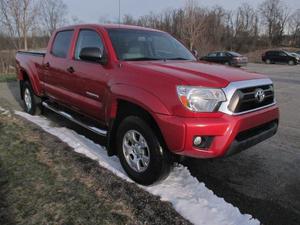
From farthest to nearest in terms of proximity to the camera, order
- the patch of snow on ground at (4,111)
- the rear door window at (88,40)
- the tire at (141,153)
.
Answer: the patch of snow on ground at (4,111)
the rear door window at (88,40)
the tire at (141,153)

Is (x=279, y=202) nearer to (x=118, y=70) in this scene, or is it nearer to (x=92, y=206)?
(x=92, y=206)

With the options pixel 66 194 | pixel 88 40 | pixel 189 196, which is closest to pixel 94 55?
pixel 88 40

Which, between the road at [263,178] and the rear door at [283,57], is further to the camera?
the rear door at [283,57]

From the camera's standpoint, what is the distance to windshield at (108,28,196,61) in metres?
4.27

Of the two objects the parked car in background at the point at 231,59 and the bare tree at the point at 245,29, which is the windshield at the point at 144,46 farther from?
the bare tree at the point at 245,29

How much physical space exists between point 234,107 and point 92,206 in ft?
5.72

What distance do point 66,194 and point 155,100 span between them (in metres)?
1.39

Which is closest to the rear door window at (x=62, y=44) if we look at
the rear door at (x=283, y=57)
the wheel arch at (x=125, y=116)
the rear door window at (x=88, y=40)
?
the rear door window at (x=88, y=40)

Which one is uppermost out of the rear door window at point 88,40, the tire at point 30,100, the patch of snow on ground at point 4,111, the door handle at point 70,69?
the rear door window at point 88,40

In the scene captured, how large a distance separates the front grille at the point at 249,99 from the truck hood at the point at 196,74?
0.47ft

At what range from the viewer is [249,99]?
3469 millimetres

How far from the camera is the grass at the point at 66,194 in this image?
3.03m

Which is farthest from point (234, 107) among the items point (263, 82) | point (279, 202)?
point (279, 202)

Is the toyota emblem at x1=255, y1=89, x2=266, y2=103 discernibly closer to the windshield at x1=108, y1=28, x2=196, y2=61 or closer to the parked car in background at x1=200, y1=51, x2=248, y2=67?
the windshield at x1=108, y1=28, x2=196, y2=61
